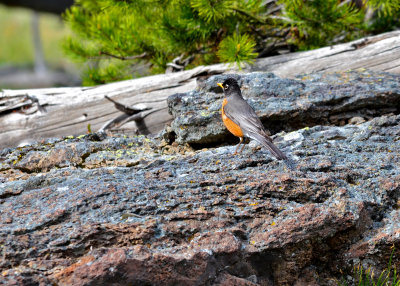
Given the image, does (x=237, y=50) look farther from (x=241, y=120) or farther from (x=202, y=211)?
(x=202, y=211)

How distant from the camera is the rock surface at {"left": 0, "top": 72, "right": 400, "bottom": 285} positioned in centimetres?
255

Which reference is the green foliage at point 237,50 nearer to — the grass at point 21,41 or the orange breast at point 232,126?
the orange breast at point 232,126

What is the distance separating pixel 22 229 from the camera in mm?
2658

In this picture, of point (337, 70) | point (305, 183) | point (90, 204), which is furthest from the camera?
point (337, 70)

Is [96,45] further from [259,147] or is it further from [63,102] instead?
[259,147]

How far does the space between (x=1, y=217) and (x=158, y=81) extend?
2.94 m

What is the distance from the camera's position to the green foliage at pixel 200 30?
5.29m

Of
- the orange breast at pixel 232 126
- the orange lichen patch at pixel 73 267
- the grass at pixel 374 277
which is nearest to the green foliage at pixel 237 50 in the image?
the orange breast at pixel 232 126

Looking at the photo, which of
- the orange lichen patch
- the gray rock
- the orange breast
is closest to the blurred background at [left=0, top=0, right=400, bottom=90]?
the gray rock

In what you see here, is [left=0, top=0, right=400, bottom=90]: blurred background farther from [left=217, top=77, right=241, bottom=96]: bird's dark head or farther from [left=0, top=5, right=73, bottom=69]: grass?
[left=0, top=5, right=73, bottom=69]: grass

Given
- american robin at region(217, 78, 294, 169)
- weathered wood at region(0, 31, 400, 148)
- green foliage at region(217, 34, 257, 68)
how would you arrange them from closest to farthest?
1. american robin at region(217, 78, 294, 169)
2. green foliage at region(217, 34, 257, 68)
3. weathered wood at region(0, 31, 400, 148)

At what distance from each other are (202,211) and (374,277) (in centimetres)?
124

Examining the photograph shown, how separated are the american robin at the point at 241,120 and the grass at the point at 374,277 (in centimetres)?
96

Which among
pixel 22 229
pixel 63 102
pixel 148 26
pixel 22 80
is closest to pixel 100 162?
pixel 22 229
